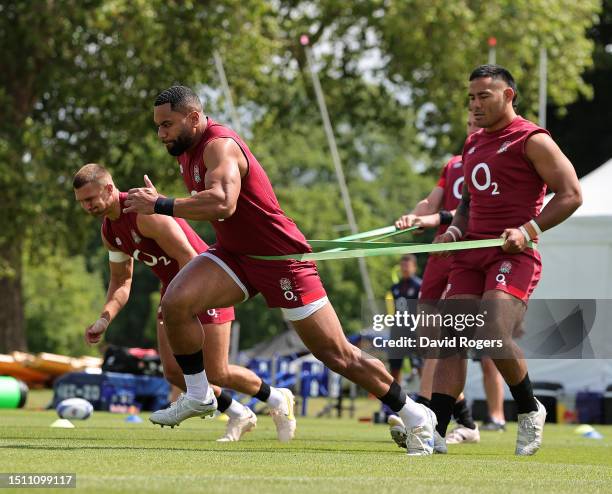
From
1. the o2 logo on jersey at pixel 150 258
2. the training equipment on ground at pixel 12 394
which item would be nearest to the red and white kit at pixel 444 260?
the o2 logo on jersey at pixel 150 258

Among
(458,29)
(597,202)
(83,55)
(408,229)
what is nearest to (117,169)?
(83,55)

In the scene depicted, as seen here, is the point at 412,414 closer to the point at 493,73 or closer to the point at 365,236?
the point at 365,236

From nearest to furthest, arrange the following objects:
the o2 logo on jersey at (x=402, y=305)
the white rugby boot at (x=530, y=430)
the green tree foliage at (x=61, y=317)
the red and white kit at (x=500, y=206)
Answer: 1. the red and white kit at (x=500, y=206)
2. the white rugby boot at (x=530, y=430)
3. the o2 logo on jersey at (x=402, y=305)
4. the green tree foliage at (x=61, y=317)

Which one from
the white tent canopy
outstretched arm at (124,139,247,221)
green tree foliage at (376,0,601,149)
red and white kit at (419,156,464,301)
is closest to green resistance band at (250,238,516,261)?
outstretched arm at (124,139,247,221)

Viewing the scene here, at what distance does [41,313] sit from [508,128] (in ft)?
178

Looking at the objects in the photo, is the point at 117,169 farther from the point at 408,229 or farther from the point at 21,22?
the point at 408,229

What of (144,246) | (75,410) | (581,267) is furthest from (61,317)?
(144,246)

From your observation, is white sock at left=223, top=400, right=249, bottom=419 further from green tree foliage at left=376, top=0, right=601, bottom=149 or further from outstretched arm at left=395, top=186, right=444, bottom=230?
green tree foliage at left=376, top=0, right=601, bottom=149

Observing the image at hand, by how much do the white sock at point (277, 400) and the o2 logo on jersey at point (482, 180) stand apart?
223 centimetres

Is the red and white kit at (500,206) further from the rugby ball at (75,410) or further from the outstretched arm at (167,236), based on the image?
the rugby ball at (75,410)

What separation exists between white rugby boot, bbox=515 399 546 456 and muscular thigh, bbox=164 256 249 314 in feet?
6.69

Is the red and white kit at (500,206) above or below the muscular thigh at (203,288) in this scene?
above

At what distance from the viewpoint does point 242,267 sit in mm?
7809

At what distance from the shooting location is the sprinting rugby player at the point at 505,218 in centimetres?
799
